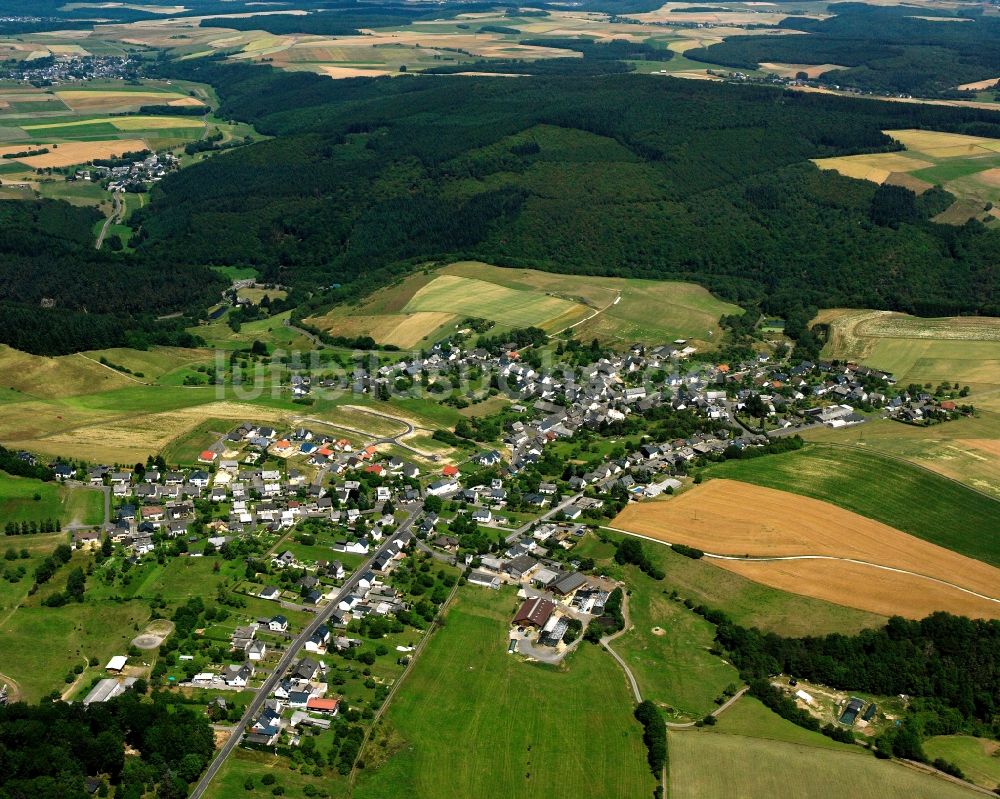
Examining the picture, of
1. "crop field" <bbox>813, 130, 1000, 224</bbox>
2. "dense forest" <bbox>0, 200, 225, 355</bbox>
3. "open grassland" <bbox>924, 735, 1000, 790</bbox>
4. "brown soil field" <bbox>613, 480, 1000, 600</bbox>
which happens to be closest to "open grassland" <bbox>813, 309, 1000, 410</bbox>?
"brown soil field" <bbox>613, 480, 1000, 600</bbox>

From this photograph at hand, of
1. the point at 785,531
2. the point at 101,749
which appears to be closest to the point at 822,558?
the point at 785,531

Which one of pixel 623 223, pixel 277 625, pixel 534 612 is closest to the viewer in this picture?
pixel 277 625

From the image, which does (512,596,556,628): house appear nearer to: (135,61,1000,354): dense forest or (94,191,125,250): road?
(135,61,1000,354): dense forest

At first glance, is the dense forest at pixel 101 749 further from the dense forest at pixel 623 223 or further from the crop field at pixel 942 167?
the crop field at pixel 942 167

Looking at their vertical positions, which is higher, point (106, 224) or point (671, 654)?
point (106, 224)

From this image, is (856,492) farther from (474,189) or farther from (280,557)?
(474,189)

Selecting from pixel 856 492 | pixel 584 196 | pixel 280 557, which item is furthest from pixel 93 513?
pixel 584 196

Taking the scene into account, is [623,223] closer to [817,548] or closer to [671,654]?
[817,548]
